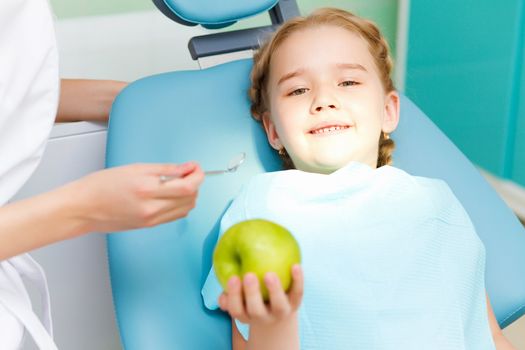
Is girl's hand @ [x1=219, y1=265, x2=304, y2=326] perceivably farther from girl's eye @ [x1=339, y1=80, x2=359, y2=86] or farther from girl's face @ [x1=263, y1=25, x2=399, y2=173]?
girl's eye @ [x1=339, y1=80, x2=359, y2=86]

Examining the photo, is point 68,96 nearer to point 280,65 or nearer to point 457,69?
point 280,65

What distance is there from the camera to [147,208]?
0.82 m

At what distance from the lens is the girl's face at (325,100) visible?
113cm

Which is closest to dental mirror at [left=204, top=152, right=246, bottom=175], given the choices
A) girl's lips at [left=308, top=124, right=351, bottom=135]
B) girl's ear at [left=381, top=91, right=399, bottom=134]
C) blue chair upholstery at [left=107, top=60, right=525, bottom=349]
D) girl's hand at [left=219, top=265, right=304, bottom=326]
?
blue chair upholstery at [left=107, top=60, right=525, bottom=349]

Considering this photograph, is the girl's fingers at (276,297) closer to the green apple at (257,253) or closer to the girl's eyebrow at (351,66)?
the green apple at (257,253)

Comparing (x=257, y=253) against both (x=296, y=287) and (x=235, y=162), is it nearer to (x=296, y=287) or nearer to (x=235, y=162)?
(x=296, y=287)

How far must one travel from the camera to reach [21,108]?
98 cm

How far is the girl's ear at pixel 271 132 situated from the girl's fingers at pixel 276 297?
46cm

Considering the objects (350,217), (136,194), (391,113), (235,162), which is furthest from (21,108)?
(391,113)

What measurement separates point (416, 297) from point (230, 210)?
1.04ft

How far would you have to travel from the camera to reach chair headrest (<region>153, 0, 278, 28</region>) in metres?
1.30

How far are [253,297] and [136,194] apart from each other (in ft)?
0.59

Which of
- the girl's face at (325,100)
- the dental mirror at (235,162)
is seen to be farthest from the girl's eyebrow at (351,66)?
the dental mirror at (235,162)

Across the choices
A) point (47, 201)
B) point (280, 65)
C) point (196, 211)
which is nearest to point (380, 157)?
point (280, 65)
